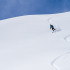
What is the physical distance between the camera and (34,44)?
968 cm

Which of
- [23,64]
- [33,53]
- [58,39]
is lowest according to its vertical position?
[23,64]

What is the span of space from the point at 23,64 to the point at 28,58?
0.56 m

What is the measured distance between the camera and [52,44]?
9.37 metres

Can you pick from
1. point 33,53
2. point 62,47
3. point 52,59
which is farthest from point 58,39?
point 52,59

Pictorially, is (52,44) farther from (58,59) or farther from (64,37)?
(58,59)

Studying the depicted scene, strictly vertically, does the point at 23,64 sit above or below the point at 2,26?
below

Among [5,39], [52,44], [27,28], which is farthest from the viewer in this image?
[27,28]

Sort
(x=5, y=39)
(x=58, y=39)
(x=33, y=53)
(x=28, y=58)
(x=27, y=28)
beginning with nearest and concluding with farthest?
(x=28, y=58)
(x=33, y=53)
(x=58, y=39)
(x=5, y=39)
(x=27, y=28)

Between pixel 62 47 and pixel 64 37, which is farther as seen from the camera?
pixel 64 37

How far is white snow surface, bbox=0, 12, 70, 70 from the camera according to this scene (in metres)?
7.21

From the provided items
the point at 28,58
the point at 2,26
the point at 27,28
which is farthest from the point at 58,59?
the point at 2,26

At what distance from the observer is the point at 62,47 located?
8781mm

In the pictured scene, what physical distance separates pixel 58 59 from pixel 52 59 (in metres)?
0.26

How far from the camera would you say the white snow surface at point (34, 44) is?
23.7ft
